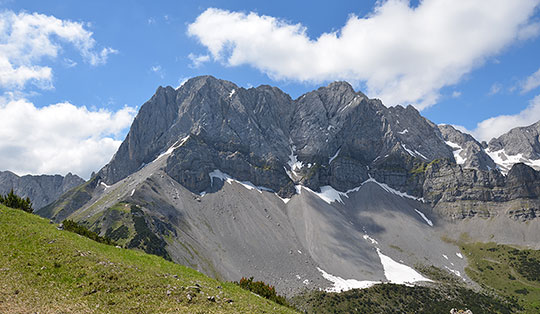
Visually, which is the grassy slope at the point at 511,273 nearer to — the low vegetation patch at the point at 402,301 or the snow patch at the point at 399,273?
the low vegetation patch at the point at 402,301

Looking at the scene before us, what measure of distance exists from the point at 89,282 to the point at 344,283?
505 ft

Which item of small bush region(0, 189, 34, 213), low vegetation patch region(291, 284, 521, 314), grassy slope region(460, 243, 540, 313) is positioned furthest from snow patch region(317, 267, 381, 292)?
small bush region(0, 189, 34, 213)

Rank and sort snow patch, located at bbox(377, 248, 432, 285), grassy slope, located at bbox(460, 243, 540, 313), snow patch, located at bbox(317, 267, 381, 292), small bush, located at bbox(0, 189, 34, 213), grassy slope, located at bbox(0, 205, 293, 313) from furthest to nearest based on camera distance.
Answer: snow patch, located at bbox(377, 248, 432, 285), grassy slope, located at bbox(460, 243, 540, 313), snow patch, located at bbox(317, 267, 381, 292), small bush, located at bbox(0, 189, 34, 213), grassy slope, located at bbox(0, 205, 293, 313)

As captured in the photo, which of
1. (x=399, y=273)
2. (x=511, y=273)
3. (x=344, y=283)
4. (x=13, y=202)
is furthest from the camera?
(x=511, y=273)

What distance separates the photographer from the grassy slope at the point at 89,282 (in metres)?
20.7

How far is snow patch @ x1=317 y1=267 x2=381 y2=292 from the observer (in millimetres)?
152250

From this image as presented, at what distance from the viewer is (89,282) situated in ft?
76.5

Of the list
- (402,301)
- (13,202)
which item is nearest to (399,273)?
(402,301)

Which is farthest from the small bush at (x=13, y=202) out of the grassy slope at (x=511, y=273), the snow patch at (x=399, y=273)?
the grassy slope at (x=511, y=273)

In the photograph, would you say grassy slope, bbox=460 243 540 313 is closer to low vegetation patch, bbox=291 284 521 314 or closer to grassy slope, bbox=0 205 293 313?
low vegetation patch, bbox=291 284 521 314

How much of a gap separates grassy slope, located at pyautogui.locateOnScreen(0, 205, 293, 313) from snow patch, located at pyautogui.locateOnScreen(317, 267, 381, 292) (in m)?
136

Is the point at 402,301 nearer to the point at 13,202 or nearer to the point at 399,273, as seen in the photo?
the point at 399,273

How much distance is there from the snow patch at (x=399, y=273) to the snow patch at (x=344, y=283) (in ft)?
47.7

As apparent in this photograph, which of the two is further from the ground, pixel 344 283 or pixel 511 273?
pixel 511 273
